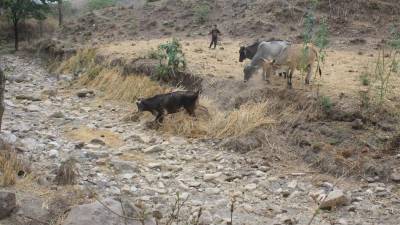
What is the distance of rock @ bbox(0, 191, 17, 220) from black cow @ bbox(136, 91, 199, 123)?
5.62m

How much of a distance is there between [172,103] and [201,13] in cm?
1643

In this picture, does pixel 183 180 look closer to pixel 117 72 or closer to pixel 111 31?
pixel 117 72

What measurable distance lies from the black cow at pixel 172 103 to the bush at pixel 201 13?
15.8 m

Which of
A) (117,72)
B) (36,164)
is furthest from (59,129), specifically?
(117,72)

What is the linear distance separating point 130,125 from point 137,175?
3569 millimetres

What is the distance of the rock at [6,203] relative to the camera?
6441 mm

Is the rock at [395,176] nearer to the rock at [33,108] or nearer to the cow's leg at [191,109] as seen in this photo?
the cow's leg at [191,109]

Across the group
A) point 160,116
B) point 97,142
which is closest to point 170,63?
point 160,116

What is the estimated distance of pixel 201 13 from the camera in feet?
89.9

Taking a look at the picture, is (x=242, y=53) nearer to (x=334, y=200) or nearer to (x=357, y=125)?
(x=357, y=125)

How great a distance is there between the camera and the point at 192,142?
1115 cm

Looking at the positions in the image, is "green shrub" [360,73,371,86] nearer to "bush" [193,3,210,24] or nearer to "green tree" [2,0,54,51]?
"bush" [193,3,210,24]

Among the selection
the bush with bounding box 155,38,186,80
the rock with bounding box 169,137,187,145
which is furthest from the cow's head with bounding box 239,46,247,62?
the rock with bounding box 169,137,187,145

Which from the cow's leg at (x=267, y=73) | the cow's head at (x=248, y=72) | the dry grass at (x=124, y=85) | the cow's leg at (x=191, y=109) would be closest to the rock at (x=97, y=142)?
the cow's leg at (x=191, y=109)
